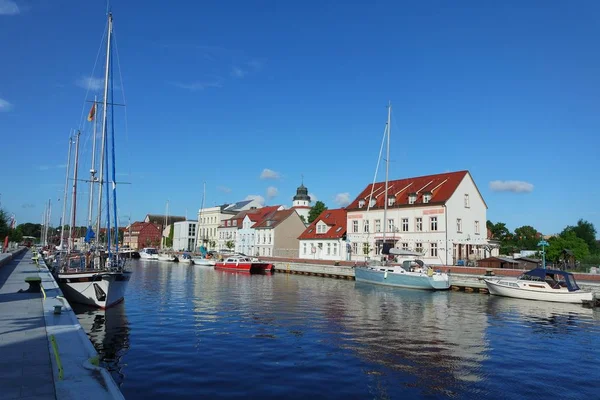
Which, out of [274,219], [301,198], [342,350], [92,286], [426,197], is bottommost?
[342,350]

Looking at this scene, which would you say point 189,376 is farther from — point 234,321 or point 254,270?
point 254,270

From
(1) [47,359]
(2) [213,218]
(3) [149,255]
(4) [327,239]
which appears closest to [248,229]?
(2) [213,218]

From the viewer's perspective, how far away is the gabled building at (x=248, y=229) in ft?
304

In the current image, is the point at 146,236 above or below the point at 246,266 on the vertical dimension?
above

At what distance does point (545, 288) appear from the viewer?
1330 inches

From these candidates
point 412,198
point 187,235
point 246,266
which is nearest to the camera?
point 412,198

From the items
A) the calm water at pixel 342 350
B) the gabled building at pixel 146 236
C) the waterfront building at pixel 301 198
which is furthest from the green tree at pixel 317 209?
the calm water at pixel 342 350

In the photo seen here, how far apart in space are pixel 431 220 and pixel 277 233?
36.9 m

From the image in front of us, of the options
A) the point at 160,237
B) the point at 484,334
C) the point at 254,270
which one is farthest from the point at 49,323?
the point at 160,237

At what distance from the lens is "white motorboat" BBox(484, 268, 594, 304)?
32812mm

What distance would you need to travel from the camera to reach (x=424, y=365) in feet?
47.3

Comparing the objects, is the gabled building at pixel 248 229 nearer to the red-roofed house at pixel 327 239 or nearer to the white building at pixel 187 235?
the red-roofed house at pixel 327 239

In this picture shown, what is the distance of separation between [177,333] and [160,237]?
13605 centimetres

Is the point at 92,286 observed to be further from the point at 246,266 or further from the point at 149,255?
the point at 149,255
